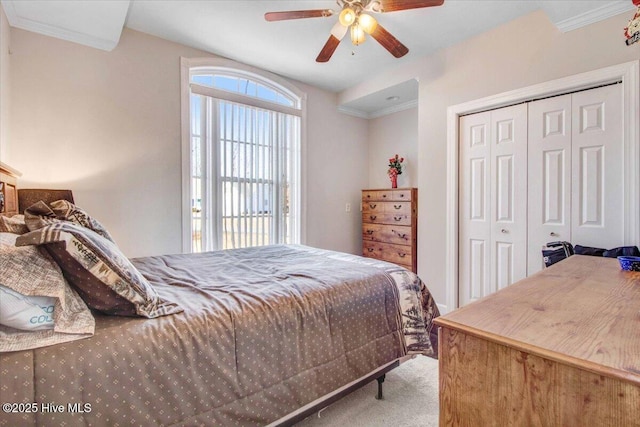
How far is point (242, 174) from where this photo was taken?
346 cm

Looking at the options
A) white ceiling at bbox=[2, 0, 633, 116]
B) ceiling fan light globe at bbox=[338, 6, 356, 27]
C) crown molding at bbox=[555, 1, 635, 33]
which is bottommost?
ceiling fan light globe at bbox=[338, 6, 356, 27]

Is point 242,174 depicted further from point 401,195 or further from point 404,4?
point 404,4

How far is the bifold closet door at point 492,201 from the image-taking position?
104 inches

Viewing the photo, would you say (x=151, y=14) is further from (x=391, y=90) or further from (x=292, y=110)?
(x=391, y=90)

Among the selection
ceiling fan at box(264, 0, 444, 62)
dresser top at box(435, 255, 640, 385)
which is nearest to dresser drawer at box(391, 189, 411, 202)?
ceiling fan at box(264, 0, 444, 62)

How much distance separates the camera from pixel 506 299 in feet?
3.20

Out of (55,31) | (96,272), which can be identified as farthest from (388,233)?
(55,31)

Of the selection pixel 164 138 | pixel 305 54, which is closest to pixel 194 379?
pixel 164 138

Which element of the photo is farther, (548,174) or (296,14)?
(548,174)

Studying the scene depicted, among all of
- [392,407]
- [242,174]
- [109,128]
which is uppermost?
[109,128]

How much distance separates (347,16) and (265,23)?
910mm

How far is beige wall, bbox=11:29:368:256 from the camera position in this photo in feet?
7.70

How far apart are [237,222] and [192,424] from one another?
Result: 254 centimetres

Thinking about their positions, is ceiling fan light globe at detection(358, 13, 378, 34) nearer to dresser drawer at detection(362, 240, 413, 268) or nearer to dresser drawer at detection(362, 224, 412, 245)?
dresser drawer at detection(362, 224, 412, 245)
